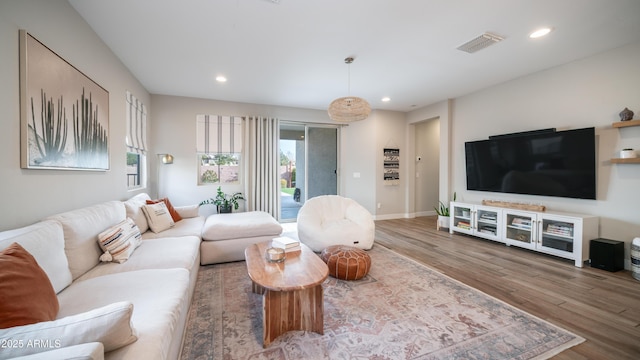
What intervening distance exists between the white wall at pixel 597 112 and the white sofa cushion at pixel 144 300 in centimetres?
482

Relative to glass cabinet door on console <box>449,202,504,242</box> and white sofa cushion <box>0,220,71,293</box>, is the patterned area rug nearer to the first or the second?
white sofa cushion <box>0,220,71,293</box>

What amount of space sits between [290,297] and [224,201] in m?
3.46

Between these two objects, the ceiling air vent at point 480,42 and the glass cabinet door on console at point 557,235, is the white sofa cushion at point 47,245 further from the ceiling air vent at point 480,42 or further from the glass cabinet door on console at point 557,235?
the glass cabinet door on console at point 557,235

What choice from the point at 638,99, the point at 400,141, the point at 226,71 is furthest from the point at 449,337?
the point at 400,141

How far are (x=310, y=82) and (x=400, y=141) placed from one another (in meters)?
3.10

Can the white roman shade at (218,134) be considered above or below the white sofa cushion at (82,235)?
above

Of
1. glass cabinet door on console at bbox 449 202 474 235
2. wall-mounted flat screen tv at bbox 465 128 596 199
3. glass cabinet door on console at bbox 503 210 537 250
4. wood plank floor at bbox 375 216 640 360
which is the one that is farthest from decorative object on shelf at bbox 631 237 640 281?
glass cabinet door on console at bbox 449 202 474 235

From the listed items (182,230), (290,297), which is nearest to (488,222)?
(290,297)

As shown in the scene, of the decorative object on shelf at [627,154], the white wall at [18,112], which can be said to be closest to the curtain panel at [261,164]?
the white wall at [18,112]

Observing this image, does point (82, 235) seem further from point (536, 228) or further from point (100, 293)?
point (536, 228)

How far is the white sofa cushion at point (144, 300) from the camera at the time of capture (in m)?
1.02

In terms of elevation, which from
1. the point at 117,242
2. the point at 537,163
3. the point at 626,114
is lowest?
the point at 117,242

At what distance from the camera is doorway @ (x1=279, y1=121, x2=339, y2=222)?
5730 millimetres

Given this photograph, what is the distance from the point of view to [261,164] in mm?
5211
